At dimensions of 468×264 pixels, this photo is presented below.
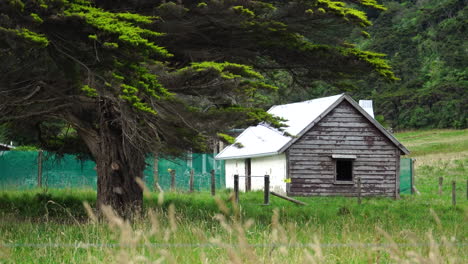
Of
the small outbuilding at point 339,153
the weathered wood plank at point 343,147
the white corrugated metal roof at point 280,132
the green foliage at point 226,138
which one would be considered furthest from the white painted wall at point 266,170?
the green foliage at point 226,138

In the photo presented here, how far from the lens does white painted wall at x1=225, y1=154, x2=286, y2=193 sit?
32969 millimetres

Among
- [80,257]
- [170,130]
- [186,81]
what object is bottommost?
[80,257]

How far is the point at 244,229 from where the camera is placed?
491 centimetres

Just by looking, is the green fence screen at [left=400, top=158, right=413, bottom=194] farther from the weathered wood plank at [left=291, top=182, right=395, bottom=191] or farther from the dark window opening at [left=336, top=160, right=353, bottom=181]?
the dark window opening at [left=336, top=160, right=353, bottom=181]

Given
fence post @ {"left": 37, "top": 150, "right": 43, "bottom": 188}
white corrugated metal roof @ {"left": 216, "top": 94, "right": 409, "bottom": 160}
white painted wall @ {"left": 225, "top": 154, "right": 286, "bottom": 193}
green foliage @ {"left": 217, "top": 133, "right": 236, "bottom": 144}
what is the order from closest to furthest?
green foliage @ {"left": 217, "top": 133, "right": 236, "bottom": 144} < fence post @ {"left": 37, "top": 150, "right": 43, "bottom": 188} < white corrugated metal roof @ {"left": 216, "top": 94, "right": 409, "bottom": 160} < white painted wall @ {"left": 225, "top": 154, "right": 286, "bottom": 193}

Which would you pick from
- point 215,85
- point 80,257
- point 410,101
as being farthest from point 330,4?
point 410,101

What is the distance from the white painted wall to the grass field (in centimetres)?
373

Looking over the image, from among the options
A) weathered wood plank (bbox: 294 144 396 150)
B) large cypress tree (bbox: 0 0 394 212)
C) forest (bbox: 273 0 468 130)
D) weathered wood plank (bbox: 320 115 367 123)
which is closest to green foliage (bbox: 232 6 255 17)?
large cypress tree (bbox: 0 0 394 212)

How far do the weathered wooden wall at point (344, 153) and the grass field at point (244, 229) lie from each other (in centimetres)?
265

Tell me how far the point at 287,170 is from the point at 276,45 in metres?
15.4

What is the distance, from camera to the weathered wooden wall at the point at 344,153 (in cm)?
3228

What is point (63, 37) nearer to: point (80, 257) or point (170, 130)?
point (170, 130)

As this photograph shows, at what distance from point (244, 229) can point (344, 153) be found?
28029mm

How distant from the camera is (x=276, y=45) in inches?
680
